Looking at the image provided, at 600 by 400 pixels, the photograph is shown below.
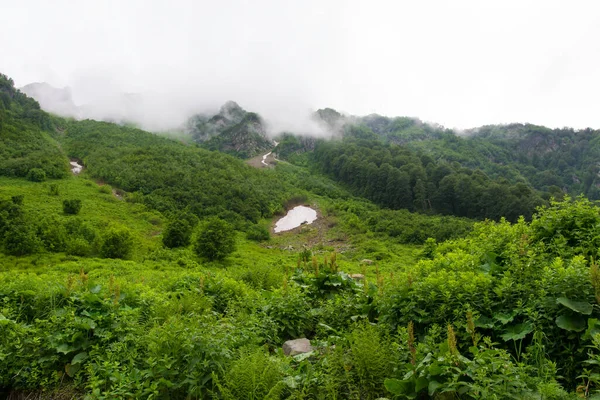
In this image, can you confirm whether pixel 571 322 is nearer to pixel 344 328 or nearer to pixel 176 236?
pixel 344 328

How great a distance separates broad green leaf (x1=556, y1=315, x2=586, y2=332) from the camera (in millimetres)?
3802

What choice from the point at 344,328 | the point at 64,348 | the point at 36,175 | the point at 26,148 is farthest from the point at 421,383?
the point at 26,148

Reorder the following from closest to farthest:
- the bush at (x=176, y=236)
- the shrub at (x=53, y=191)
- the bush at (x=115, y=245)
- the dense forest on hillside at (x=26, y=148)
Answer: the bush at (x=115, y=245) < the bush at (x=176, y=236) < the shrub at (x=53, y=191) < the dense forest on hillside at (x=26, y=148)

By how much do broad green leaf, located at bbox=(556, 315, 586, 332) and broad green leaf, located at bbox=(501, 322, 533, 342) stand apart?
1.12 feet

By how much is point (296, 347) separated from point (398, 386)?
2322mm

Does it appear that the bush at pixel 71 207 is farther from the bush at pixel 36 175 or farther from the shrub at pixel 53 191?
the bush at pixel 36 175

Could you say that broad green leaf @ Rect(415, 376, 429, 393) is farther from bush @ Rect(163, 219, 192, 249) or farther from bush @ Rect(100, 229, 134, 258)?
bush @ Rect(163, 219, 192, 249)

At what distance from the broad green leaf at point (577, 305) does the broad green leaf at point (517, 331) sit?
1.61 ft

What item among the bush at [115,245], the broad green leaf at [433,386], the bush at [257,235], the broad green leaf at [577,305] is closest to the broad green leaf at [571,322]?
the broad green leaf at [577,305]

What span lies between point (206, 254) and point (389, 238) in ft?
94.4

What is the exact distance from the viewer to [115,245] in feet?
103

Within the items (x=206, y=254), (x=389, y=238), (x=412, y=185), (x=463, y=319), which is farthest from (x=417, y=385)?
(x=412, y=185)

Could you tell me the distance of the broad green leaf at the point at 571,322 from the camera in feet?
12.5

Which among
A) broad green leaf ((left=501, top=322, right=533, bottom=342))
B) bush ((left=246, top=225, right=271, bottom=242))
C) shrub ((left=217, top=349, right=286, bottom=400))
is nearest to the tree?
bush ((left=246, top=225, right=271, bottom=242))
